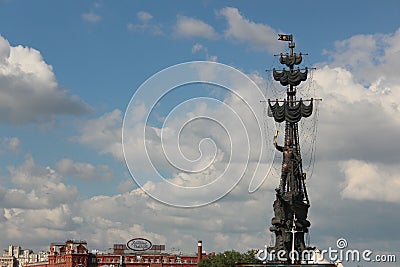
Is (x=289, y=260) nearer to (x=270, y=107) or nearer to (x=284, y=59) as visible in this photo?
(x=270, y=107)

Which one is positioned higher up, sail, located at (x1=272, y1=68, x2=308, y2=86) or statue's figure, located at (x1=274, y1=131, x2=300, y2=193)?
sail, located at (x1=272, y1=68, x2=308, y2=86)

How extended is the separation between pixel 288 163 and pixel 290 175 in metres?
2.61

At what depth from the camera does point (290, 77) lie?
172 metres

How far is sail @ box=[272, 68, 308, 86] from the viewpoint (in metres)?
172

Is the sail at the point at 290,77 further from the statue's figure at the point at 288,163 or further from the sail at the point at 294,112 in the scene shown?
the statue's figure at the point at 288,163

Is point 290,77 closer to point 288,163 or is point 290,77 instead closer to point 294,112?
point 294,112

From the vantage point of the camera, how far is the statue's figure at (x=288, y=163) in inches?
6560

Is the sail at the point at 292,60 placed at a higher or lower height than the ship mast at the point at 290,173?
higher

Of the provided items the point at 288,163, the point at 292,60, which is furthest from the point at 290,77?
the point at 288,163

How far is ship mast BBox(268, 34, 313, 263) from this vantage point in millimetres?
161875

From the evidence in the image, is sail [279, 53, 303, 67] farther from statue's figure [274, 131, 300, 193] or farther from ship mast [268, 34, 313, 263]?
statue's figure [274, 131, 300, 193]

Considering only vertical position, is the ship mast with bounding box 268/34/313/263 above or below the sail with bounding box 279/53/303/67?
below

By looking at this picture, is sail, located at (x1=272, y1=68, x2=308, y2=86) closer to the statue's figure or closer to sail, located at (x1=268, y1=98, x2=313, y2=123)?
sail, located at (x1=268, y1=98, x2=313, y2=123)

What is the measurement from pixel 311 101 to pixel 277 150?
13.1m
